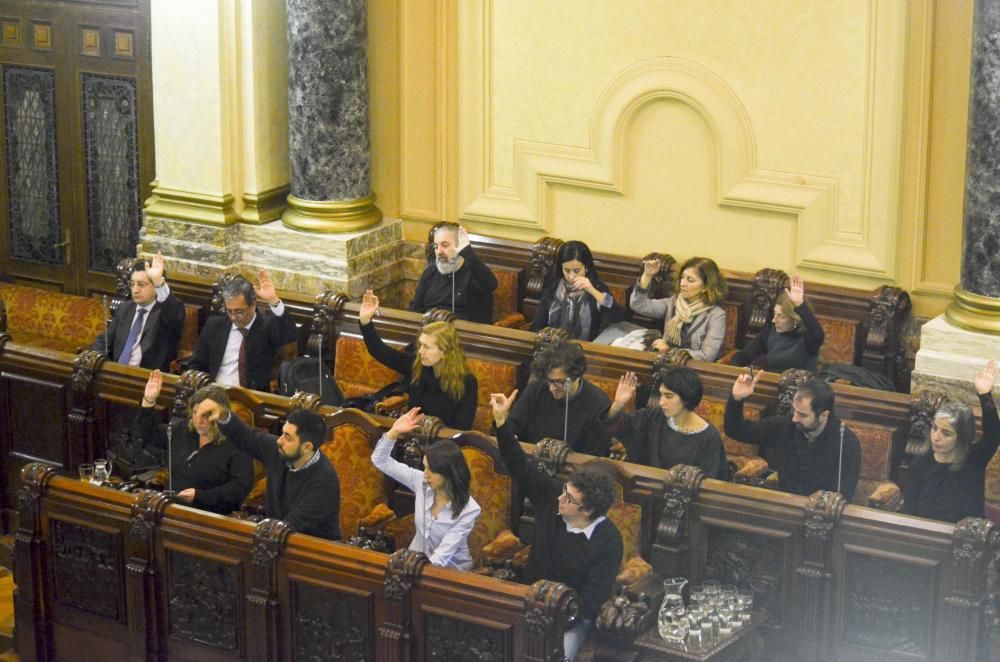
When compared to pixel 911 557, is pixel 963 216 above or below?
above

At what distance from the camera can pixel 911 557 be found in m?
5.69

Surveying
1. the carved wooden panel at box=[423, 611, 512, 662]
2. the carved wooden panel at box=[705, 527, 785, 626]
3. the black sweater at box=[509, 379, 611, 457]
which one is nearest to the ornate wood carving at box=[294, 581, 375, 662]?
the carved wooden panel at box=[423, 611, 512, 662]

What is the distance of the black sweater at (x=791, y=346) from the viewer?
7762 mm

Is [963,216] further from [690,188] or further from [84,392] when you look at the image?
[84,392]

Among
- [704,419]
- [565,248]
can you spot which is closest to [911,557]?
[704,419]

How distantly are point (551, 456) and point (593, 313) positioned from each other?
6.68 ft

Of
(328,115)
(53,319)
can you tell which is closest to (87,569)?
(328,115)

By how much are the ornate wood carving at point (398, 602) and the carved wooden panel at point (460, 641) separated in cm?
7

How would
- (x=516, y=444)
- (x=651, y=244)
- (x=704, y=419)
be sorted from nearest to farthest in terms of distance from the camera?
(x=516, y=444) < (x=704, y=419) < (x=651, y=244)

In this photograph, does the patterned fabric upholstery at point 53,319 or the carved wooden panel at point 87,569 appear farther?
the patterned fabric upholstery at point 53,319

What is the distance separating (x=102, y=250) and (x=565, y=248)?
3187 mm

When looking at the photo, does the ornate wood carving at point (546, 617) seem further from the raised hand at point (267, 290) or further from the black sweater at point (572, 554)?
the raised hand at point (267, 290)

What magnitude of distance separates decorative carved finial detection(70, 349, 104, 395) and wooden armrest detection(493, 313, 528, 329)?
84.6 inches

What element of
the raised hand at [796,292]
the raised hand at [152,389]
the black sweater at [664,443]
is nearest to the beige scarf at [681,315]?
the raised hand at [796,292]
